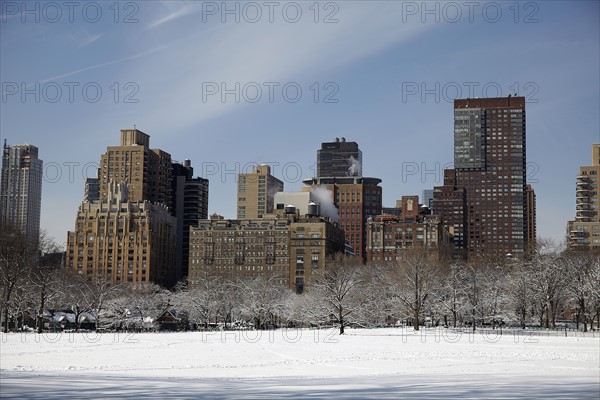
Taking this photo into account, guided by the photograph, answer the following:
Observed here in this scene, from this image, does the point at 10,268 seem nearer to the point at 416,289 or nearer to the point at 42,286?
the point at 42,286

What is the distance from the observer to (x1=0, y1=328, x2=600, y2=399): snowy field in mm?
32156

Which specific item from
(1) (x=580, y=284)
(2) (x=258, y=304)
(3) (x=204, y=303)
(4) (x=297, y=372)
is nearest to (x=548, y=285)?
(1) (x=580, y=284)

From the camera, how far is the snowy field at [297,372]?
3216 centimetres

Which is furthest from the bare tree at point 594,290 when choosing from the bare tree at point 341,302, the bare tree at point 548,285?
the bare tree at point 341,302

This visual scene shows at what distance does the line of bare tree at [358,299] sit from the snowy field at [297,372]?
39.2 meters

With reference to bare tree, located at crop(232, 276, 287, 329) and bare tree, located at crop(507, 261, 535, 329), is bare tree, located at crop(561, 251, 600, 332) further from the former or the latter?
bare tree, located at crop(232, 276, 287, 329)

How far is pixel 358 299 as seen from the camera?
114875 mm

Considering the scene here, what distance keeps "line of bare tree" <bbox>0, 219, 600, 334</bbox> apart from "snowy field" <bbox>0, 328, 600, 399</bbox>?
3923 centimetres

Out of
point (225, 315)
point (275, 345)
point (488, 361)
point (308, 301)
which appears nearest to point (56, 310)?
point (225, 315)

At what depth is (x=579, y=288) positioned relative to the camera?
101688 mm

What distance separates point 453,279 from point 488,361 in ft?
234

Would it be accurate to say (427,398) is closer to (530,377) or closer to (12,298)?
(530,377)

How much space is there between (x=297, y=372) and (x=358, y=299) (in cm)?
7446

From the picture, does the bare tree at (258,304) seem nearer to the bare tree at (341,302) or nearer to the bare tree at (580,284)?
the bare tree at (341,302)
